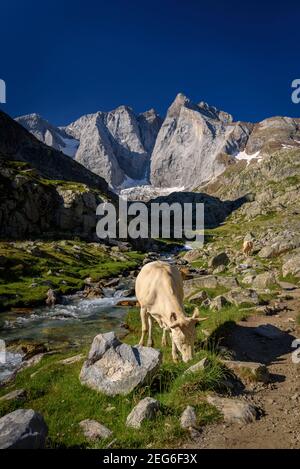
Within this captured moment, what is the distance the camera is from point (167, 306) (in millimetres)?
16781

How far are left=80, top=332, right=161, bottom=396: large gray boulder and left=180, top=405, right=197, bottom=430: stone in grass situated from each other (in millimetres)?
2318

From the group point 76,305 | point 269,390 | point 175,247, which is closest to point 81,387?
point 269,390

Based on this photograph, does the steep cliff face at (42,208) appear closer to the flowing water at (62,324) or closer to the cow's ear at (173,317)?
the flowing water at (62,324)

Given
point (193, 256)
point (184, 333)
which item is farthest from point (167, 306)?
point (193, 256)

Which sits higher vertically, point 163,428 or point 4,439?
point 4,439

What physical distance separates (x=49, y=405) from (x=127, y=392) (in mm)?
3047

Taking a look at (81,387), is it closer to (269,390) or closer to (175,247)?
(269,390)

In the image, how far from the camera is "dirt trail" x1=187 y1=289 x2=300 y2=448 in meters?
9.30

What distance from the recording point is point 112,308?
41.9 meters

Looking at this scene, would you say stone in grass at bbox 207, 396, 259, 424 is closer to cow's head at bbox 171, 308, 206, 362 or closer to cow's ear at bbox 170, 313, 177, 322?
cow's head at bbox 171, 308, 206, 362

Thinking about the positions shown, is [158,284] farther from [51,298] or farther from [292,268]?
[51,298]

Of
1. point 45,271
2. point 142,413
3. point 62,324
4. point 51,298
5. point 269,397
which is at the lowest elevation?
point 51,298

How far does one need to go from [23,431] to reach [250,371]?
8154 millimetres
